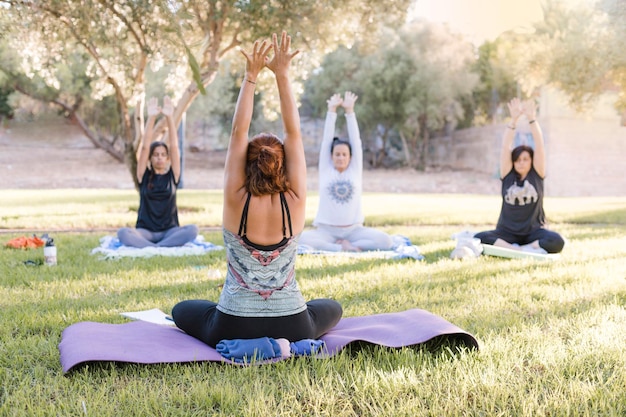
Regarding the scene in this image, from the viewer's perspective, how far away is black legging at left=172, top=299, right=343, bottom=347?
3531mm

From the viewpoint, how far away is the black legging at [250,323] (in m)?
3.53

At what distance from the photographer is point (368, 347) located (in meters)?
3.63

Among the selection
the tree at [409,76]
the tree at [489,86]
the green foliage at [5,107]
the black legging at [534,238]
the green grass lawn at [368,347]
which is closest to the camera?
the green grass lawn at [368,347]

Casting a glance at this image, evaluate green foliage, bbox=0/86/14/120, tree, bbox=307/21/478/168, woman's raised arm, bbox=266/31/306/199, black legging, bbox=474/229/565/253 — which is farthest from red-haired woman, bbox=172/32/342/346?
green foliage, bbox=0/86/14/120

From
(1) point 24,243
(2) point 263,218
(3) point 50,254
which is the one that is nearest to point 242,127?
(2) point 263,218

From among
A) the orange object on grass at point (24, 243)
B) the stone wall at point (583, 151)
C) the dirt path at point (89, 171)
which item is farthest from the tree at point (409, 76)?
the orange object on grass at point (24, 243)

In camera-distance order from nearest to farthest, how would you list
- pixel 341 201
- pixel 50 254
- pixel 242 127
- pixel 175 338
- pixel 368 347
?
pixel 242 127 < pixel 368 347 < pixel 175 338 < pixel 50 254 < pixel 341 201

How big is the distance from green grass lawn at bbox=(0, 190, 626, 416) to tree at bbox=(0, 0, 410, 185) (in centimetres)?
345

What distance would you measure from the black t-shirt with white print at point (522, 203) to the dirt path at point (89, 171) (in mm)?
21121

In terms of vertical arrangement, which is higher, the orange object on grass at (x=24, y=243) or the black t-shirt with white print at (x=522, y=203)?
the black t-shirt with white print at (x=522, y=203)

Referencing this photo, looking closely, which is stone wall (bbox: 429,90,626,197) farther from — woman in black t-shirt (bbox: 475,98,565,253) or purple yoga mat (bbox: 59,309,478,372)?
purple yoga mat (bbox: 59,309,478,372)

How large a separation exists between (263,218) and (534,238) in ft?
17.1

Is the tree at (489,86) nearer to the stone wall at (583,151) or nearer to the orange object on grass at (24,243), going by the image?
the stone wall at (583,151)

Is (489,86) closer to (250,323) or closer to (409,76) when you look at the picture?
(409,76)
